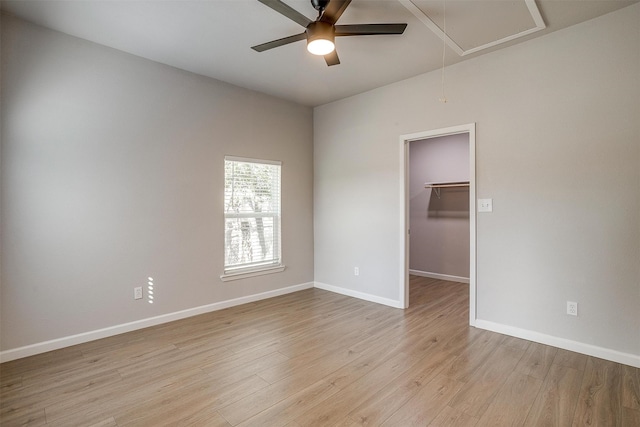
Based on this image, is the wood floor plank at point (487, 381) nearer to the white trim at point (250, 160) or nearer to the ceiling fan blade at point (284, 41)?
the ceiling fan blade at point (284, 41)

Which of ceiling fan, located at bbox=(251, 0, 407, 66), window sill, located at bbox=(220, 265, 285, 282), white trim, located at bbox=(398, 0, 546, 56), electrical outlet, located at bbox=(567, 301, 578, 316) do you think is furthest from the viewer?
window sill, located at bbox=(220, 265, 285, 282)

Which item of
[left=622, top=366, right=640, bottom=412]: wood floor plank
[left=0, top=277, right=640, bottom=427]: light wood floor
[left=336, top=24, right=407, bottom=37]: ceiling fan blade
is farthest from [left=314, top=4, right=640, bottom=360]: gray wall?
[left=336, top=24, right=407, bottom=37]: ceiling fan blade

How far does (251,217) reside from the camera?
4250mm

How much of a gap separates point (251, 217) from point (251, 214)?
0.14ft

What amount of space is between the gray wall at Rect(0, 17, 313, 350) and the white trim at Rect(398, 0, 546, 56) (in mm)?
2407

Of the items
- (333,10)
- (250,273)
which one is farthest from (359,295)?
(333,10)

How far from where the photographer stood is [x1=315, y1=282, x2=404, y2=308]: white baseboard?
13.3 ft

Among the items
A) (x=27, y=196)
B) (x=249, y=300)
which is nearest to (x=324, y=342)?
(x=249, y=300)

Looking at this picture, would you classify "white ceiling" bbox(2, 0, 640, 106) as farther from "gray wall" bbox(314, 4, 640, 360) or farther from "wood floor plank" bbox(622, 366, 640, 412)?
"wood floor plank" bbox(622, 366, 640, 412)

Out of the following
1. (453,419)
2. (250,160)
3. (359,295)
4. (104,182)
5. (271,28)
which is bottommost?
(453,419)

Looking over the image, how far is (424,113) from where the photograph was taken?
371 cm

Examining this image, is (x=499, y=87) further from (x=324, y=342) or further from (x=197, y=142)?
(x=197, y=142)

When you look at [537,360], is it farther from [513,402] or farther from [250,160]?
[250,160]

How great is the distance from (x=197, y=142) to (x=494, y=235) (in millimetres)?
3450
